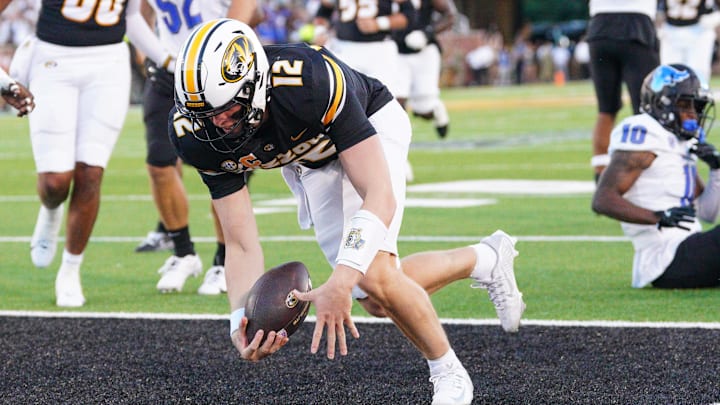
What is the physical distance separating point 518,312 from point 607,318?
0.73 m

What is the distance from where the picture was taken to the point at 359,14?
11.1 meters

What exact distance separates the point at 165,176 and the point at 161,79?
1.82ft

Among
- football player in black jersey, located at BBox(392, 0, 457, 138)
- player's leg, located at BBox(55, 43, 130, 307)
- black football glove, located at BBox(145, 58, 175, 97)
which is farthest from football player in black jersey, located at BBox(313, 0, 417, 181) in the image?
player's leg, located at BBox(55, 43, 130, 307)

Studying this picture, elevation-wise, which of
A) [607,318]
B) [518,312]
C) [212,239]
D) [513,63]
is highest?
[518,312]

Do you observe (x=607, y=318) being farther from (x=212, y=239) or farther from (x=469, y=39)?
(x=469, y=39)

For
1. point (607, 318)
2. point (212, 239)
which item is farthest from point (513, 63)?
point (607, 318)

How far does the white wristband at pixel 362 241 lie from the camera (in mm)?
3799

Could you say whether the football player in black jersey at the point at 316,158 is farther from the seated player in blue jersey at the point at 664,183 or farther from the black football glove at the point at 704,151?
the black football glove at the point at 704,151

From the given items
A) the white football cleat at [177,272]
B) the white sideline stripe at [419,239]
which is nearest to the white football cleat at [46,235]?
the white football cleat at [177,272]

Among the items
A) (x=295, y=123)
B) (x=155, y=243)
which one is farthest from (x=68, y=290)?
(x=295, y=123)

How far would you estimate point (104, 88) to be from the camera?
6.34m

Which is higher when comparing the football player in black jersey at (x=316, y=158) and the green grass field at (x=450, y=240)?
the football player in black jersey at (x=316, y=158)

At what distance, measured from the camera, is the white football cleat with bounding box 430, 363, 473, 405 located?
4055mm

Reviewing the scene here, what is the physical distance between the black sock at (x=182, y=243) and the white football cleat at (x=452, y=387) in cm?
303
